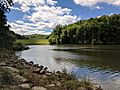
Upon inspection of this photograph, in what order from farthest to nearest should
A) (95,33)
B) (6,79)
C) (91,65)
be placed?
(95,33), (91,65), (6,79)

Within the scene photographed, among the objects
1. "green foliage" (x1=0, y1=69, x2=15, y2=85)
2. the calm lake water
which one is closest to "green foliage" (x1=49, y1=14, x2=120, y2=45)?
the calm lake water

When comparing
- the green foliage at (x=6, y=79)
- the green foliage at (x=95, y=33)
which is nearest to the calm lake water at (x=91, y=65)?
the green foliage at (x=6, y=79)

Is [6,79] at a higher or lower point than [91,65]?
higher

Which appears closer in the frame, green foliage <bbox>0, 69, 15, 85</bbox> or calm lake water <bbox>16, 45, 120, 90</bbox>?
green foliage <bbox>0, 69, 15, 85</bbox>

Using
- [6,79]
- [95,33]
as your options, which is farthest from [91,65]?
[95,33]

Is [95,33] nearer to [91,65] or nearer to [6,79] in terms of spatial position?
[91,65]

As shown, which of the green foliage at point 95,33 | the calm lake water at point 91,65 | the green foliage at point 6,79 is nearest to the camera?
the green foliage at point 6,79

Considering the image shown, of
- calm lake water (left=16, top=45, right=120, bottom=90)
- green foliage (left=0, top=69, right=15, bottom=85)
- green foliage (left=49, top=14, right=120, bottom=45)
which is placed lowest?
calm lake water (left=16, top=45, right=120, bottom=90)

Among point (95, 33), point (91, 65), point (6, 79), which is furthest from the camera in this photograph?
point (95, 33)

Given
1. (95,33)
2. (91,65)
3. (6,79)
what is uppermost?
(95,33)

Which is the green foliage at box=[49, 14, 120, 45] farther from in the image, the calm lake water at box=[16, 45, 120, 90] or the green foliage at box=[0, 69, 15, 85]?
the green foliage at box=[0, 69, 15, 85]

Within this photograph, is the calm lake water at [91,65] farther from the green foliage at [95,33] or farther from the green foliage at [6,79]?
the green foliage at [95,33]

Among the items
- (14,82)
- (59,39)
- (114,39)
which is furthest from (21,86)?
(59,39)

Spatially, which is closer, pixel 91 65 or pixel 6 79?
pixel 6 79
